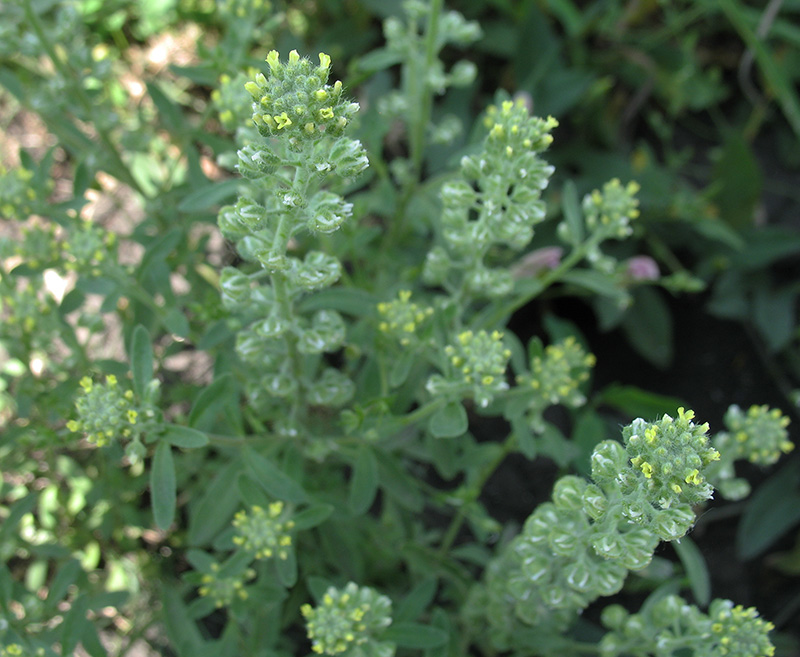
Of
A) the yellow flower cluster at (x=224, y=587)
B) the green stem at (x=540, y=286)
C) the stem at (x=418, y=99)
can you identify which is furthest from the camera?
the stem at (x=418, y=99)

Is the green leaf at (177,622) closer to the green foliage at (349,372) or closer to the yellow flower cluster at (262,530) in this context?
the green foliage at (349,372)

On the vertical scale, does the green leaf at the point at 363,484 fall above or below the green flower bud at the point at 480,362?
below

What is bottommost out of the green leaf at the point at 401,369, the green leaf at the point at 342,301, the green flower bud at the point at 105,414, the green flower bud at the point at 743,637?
the green flower bud at the point at 743,637

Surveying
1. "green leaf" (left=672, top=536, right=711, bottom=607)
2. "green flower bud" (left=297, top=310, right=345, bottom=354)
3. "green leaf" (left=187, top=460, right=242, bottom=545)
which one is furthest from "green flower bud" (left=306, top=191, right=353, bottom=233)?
"green leaf" (left=672, top=536, right=711, bottom=607)

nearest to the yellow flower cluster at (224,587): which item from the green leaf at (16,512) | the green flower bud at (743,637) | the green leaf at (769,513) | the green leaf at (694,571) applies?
the green leaf at (16,512)

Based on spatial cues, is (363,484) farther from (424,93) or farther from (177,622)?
(424,93)

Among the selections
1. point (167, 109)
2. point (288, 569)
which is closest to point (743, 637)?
point (288, 569)

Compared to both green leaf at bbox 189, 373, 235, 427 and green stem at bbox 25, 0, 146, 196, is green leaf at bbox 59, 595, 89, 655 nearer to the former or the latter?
green leaf at bbox 189, 373, 235, 427
